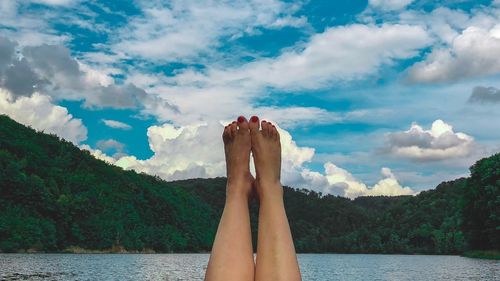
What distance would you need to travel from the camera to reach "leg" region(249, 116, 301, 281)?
4203 mm

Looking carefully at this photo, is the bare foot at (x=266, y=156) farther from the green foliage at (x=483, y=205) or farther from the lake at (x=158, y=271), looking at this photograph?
the green foliage at (x=483, y=205)

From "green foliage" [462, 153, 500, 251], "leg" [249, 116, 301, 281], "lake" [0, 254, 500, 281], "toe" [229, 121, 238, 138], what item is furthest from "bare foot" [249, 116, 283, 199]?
"green foliage" [462, 153, 500, 251]

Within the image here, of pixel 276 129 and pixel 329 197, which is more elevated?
pixel 329 197

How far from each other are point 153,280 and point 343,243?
114m

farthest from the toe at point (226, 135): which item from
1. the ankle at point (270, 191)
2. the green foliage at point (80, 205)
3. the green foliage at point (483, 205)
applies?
the green foliage at point (80, 205)

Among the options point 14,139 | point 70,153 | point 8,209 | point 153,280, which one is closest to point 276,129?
point 153,280

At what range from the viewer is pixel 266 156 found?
5.63 meters

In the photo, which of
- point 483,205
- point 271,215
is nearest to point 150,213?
point 483,205

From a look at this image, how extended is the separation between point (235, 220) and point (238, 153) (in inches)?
46.0

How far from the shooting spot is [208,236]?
392ft

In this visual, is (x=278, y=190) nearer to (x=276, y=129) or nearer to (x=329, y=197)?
(x=276, y=129)

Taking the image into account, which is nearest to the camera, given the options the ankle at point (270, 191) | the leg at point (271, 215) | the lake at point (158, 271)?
the leg at point (271, 215)

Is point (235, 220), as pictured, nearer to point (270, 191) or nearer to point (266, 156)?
point (270, 191)

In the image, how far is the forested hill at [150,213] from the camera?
67875 mm
